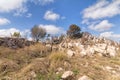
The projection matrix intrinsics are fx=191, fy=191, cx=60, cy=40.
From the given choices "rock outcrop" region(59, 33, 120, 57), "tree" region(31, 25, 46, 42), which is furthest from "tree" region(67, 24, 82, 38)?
"tree" region(31, 25, 46, 42)

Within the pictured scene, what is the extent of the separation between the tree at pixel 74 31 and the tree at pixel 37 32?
3684 mm

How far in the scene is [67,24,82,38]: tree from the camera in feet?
68.8

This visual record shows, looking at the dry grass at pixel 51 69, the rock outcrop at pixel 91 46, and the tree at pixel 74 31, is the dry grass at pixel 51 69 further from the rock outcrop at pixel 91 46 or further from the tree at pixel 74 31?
the tree at pixel 74 31

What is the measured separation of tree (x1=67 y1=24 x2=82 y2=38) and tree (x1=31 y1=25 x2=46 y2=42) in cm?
368

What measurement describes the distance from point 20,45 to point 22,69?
7.78 meters

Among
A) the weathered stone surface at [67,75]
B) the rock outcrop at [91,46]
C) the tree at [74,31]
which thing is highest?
the tree at [74,31]

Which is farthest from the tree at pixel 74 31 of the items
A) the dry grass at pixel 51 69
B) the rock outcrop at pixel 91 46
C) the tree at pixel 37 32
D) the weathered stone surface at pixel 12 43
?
the dry grass at pixel 51 69

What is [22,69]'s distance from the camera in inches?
346

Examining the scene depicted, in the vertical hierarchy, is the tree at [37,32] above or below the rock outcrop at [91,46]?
above

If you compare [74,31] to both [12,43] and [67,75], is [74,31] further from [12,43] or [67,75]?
[67,75]

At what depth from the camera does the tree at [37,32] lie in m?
23.0

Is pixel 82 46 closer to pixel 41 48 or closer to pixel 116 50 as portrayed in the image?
pixel 116 50

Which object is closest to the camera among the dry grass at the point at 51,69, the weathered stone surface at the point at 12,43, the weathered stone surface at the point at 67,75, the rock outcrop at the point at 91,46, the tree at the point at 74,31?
the weathered stone surface at the point at 67,75

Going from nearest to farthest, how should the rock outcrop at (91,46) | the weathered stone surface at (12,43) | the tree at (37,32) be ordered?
the rock outcrop at (91,46) → the weathered stone surface at (12,43) → the tree at (37,32)
